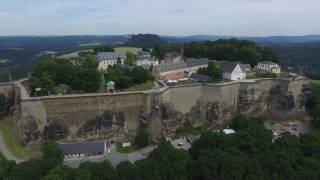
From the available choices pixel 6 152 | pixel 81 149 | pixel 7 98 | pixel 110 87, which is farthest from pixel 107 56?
pixel 6 152

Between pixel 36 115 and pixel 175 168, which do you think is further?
pixel 36 115

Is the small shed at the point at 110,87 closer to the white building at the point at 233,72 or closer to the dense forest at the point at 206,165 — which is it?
the dense forest at the point at 206,165

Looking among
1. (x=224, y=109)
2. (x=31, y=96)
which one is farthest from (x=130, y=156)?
(x=224, y=109)

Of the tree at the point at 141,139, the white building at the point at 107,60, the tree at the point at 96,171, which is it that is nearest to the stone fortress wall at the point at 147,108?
the tree at the point at 141,139

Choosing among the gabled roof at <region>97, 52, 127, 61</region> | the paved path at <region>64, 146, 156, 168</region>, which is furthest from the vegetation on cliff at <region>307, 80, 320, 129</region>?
the gabled roof at <region>97, 52, 127, 61</region>

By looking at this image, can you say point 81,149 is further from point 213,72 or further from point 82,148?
point 213,72

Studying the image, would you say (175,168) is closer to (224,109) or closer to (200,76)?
(224,109)
